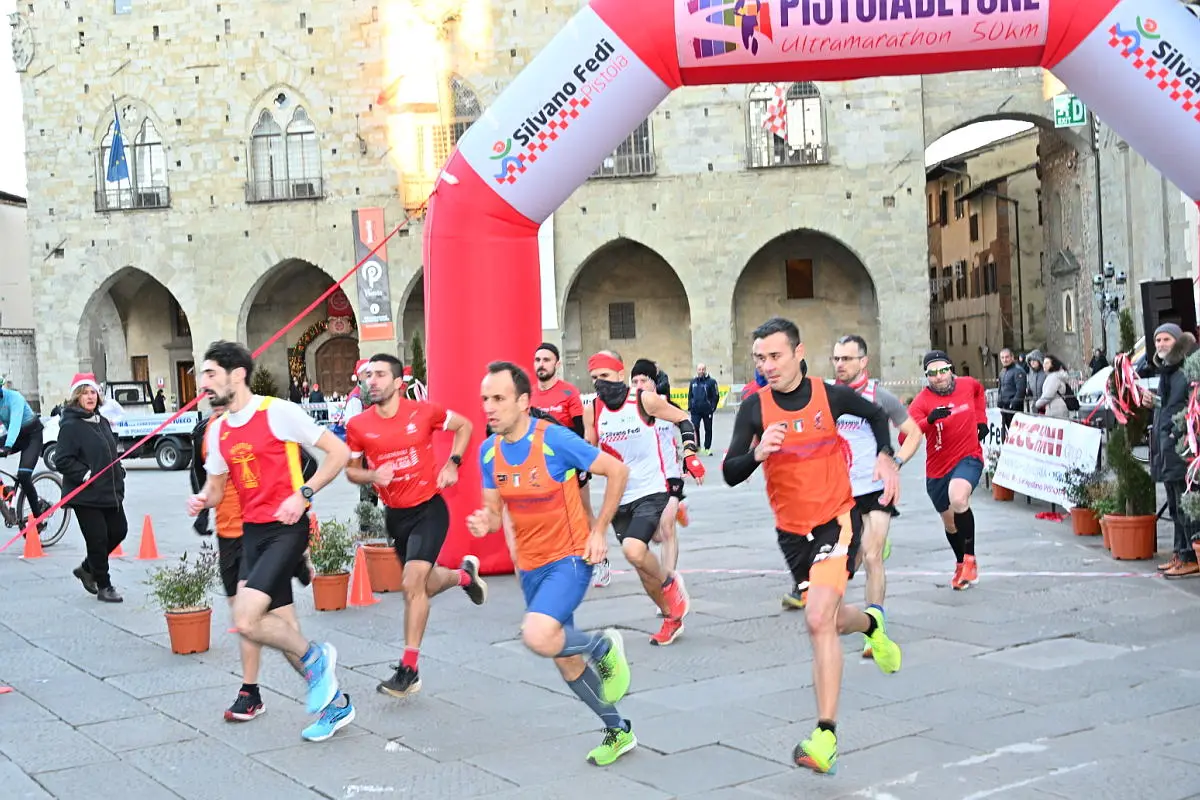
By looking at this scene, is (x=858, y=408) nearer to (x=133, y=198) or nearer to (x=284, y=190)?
(x=284, y=190)

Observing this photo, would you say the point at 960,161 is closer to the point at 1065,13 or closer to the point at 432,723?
the point at 1065,13

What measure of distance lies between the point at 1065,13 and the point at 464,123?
29687mm

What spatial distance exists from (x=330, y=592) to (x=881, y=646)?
15.4ft

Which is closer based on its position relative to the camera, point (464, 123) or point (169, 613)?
point (169, 613)

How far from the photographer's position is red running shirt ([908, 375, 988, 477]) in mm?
9688

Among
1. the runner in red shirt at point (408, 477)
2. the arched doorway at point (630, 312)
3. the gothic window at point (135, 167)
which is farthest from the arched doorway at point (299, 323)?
the runner in red shirt at point (408, 477)

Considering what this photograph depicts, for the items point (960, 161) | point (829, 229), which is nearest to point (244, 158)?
point (829, 229)

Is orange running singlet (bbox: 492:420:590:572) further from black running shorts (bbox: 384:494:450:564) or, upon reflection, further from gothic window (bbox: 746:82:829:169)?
gothic window (bbox: 746:82:829:169)

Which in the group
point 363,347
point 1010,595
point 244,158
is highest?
point 244,158

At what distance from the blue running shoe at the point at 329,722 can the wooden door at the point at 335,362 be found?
3695cm

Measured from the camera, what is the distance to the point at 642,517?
28.1 ft

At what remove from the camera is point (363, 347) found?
38938 mm

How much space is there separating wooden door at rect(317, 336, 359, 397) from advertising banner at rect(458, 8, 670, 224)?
32984 mm

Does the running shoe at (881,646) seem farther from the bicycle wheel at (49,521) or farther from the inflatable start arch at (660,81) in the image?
the bicycle wheel at (49,521)
